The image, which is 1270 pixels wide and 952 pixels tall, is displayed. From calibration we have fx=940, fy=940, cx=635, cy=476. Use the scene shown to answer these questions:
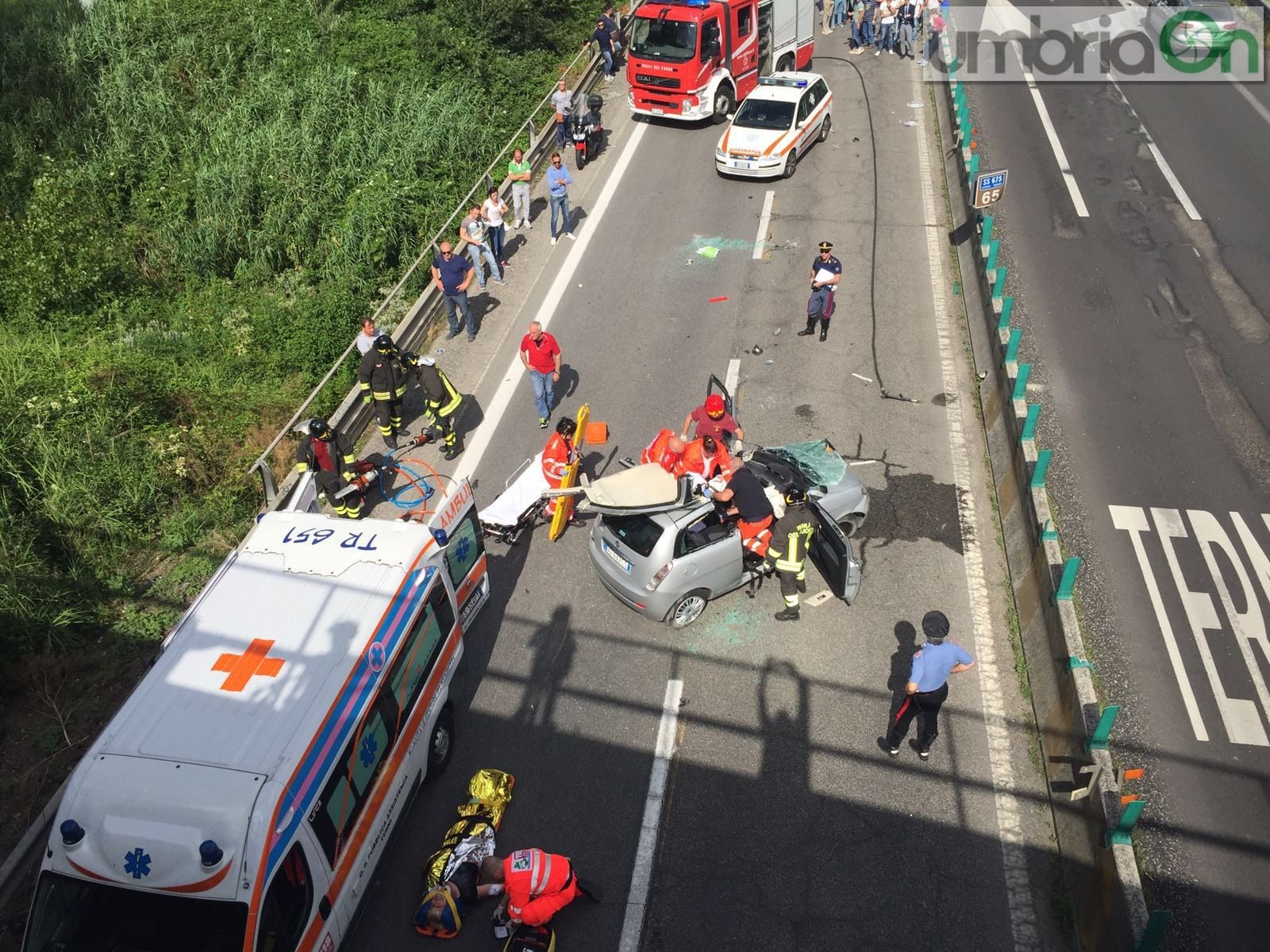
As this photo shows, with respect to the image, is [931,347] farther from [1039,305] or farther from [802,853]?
[802,853]

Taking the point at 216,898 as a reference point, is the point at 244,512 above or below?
below

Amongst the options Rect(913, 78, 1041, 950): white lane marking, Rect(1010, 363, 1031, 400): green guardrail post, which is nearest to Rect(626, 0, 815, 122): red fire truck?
Rect(913, 78, 1041, 950): white lane marking

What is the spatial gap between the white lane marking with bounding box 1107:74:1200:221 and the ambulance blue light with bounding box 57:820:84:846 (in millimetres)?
20092

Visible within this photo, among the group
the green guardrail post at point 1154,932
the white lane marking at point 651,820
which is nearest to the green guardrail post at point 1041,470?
the white lane marking at point 651,820

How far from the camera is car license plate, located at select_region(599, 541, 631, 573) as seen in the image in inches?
386

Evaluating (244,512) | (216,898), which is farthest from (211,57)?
(216,898)

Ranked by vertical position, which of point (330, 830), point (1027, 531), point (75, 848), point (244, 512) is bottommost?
point (244, 512)

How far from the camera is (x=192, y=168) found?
2036cm

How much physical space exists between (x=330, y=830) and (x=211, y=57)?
2338cm

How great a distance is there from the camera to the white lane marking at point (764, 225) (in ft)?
56.7

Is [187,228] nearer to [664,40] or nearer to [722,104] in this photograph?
[664,40]

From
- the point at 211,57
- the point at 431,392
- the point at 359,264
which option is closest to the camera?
the point at 431,392

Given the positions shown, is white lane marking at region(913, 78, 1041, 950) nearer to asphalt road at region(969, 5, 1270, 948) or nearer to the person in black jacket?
asphalt road at region(969, 5, 1270, 948)

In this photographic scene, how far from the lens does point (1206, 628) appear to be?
10.3 metres
